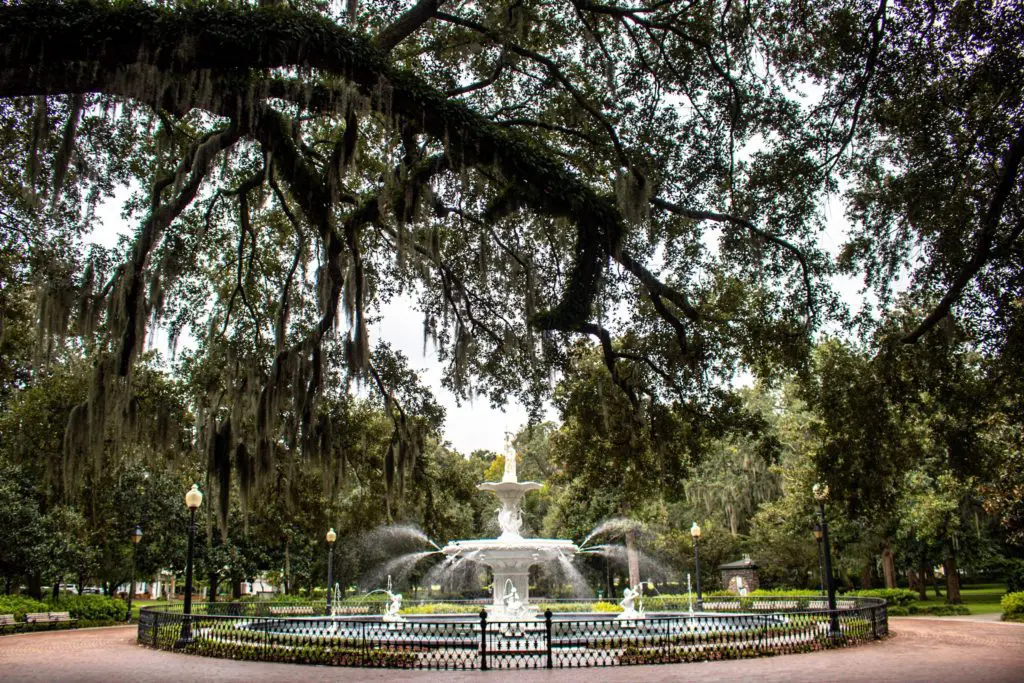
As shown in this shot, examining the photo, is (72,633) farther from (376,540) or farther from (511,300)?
(376,540)

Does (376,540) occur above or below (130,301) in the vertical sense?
below

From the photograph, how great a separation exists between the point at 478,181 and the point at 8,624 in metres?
19.2

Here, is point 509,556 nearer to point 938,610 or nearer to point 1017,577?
point 938,610

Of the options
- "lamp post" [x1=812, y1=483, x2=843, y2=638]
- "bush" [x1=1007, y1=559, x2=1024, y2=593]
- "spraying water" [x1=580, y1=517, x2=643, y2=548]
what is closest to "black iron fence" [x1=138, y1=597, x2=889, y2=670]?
"lamp post" [x1=812, y1=483, x2=843, y2=638]

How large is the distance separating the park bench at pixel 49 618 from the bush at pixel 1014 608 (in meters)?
28.4

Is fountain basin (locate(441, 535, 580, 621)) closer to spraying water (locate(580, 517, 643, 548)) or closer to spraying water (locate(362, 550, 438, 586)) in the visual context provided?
spraying water (locate(580, 517, 643, 548))

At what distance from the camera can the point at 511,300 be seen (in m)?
13.9

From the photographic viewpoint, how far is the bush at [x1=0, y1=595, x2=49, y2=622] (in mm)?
20367

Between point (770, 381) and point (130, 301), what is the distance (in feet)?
33.2

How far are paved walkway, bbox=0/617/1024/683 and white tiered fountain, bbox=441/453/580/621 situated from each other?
6.35 metres

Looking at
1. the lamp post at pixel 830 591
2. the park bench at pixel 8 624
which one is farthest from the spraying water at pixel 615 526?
the park bench at pixel 8 624

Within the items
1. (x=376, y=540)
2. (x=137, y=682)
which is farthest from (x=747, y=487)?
(x=137, y=682)

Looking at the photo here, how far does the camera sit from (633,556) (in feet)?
122

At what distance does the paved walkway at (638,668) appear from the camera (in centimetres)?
1010
